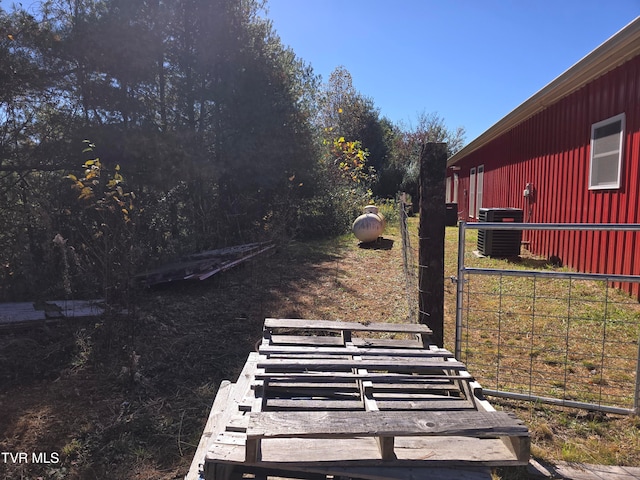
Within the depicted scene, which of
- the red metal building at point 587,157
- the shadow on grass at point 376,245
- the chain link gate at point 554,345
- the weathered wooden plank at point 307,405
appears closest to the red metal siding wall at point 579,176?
the red metal building at point 587,157

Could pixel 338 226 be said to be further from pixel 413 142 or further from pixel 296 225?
pixel 413 142

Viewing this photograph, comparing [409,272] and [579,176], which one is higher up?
[579,176]

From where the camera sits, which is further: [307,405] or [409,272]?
[409,272]

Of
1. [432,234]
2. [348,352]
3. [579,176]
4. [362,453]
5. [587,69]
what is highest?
[587,69]

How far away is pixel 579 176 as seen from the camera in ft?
23.2

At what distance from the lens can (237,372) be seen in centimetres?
370

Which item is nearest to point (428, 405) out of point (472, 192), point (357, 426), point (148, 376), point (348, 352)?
point (357, 426)

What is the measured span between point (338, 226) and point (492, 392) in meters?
9.25

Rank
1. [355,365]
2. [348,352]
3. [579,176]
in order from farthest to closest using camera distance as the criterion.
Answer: [579,176]
[348,352]
[355,365]

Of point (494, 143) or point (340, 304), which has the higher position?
point (494, 143)

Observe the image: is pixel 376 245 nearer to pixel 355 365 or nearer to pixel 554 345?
pixel 554 345

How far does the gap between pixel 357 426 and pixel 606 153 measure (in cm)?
645

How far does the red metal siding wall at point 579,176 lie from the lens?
18.2 feet

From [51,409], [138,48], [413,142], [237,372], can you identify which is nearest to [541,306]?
[237,372]
